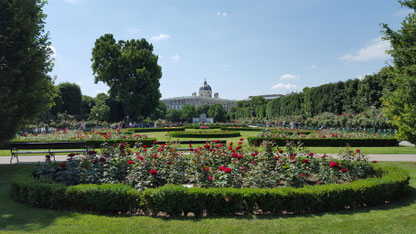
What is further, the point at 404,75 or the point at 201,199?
the point at 404,75

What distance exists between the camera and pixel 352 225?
403cm

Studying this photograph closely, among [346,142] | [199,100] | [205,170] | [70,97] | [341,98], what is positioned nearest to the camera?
[205,170]

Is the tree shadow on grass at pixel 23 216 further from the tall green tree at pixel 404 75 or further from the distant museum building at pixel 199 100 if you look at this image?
the distant museum building at pixel 199 100

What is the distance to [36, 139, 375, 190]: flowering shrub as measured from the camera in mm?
5250

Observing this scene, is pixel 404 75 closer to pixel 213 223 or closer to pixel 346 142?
pixel 346 142

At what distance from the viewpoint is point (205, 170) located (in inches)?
200

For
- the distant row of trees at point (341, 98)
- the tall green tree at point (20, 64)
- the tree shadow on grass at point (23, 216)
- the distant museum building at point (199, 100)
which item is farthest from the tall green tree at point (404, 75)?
the distant museum building at point (199, 100)

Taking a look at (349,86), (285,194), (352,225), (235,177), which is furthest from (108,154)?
(349,86)

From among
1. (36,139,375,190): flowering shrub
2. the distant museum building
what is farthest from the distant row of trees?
the distant museum building

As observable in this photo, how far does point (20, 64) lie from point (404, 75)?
38.3 feet

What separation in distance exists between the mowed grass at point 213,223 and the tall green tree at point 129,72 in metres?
27.8

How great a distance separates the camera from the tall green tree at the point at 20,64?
24.3 ft

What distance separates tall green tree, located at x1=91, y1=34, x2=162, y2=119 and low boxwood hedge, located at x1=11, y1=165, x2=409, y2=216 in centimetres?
2750

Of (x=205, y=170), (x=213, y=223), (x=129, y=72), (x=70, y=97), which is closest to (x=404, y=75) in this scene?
(x=205, y=170)
